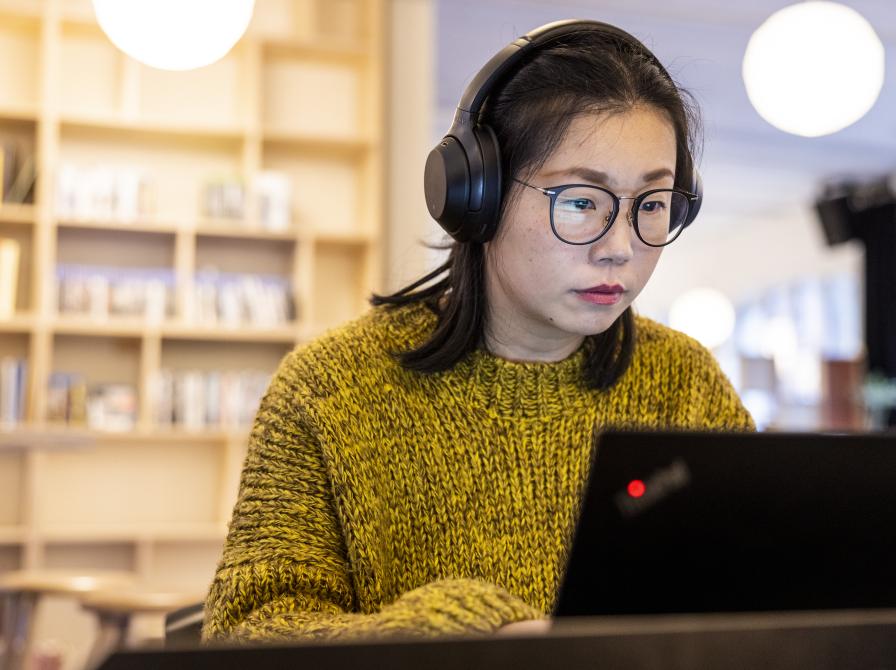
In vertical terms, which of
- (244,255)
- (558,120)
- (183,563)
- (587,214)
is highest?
(244,255)

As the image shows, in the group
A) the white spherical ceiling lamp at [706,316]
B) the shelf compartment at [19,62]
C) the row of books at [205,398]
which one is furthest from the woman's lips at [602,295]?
the white spherical ceiling lamp at [706,316]

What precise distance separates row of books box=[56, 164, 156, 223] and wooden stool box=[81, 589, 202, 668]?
1909 mm

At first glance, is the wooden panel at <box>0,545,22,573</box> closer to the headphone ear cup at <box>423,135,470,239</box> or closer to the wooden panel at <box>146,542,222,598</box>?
the wooden panel at <box>146,542,222,598</box>

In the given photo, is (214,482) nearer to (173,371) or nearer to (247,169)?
(173,371)

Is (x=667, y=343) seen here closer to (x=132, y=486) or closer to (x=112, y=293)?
(x=112, y=293)

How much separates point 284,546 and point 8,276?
10.5ft

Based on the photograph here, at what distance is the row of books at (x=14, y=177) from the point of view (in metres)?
3.85

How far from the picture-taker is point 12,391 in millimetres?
3801

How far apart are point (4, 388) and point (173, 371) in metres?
0.62

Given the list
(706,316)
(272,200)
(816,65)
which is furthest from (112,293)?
(706,316)

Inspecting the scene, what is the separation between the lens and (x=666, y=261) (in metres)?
12.3

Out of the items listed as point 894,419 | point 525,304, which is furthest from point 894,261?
point 525,304

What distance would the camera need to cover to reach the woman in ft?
3.43

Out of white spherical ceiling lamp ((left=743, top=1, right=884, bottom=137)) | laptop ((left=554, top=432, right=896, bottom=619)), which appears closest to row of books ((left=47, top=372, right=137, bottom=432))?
white spherical ceiling lamp ((left=743, top=1, right=884, bottom=137))
